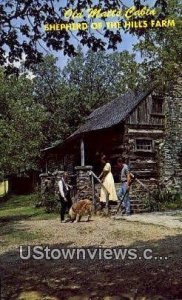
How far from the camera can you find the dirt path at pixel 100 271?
6.04m

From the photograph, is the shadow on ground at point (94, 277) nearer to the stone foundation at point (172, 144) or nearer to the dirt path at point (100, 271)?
the dirt path at point (100, 271)

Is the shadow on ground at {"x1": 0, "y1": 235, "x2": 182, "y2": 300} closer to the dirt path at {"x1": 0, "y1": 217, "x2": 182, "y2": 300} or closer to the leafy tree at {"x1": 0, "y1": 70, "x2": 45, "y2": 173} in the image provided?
the dirt path at {"x1": 0, "y1": 217, "x2": 182, "y2": 300}

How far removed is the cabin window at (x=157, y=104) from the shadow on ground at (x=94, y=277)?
706 inches

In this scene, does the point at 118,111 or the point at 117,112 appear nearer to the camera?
the point at 117,112

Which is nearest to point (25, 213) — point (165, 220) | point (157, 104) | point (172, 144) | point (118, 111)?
point (165, 220)

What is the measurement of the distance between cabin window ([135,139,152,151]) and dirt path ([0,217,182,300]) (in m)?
14.1

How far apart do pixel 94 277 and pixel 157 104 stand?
20505mm

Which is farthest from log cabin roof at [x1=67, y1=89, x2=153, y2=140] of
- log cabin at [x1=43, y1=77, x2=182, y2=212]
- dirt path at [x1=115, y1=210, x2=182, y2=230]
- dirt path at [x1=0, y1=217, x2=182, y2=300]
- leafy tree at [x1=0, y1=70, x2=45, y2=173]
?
dirt path at [x1=0, y1=217, x2=182, y2=300]

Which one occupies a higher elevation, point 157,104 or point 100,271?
point 157,104

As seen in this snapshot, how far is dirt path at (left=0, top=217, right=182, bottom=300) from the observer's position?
604 centimetres

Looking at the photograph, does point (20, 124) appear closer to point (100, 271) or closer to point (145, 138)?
point (145, 138)

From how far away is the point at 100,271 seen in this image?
285 inches

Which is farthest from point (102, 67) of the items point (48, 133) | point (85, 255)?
point (85, 255)

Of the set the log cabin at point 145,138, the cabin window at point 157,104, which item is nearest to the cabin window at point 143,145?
the log cabin at point 145,138
